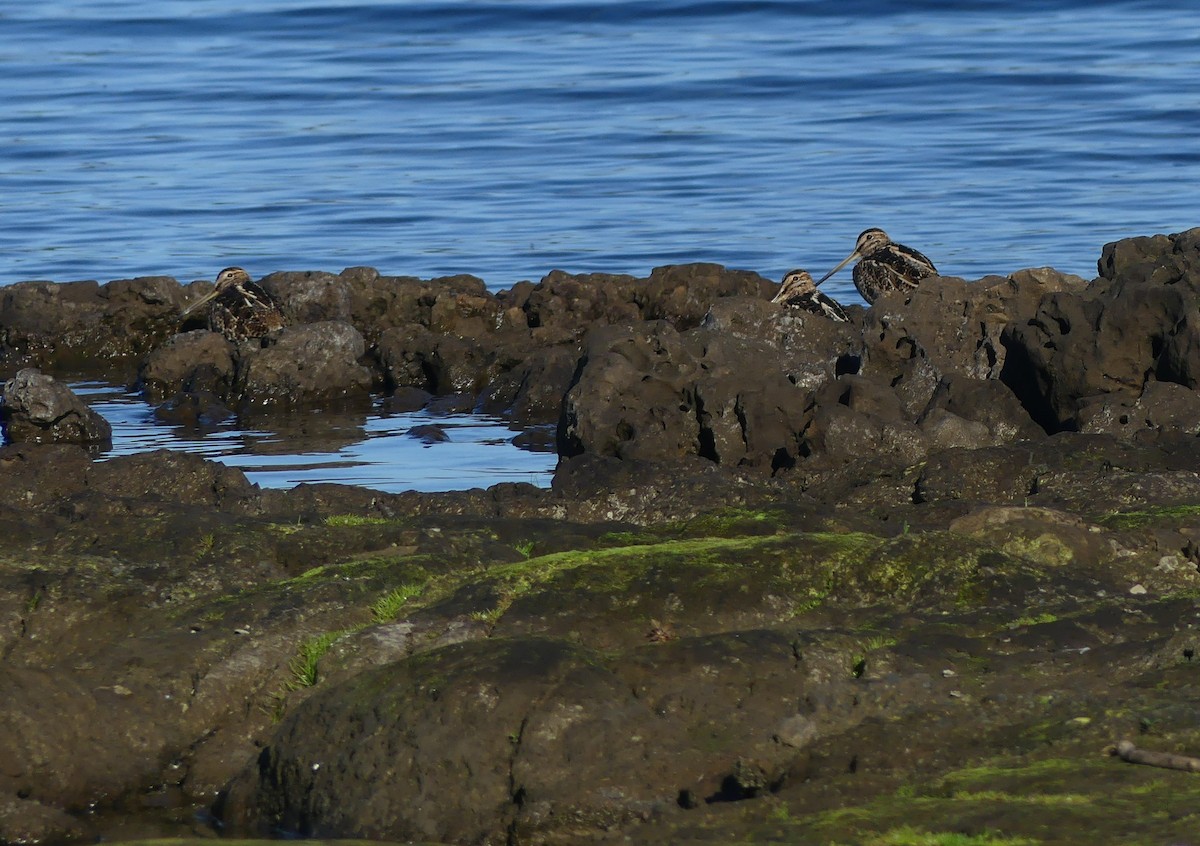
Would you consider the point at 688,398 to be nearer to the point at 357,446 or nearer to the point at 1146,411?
the point at 1146,411

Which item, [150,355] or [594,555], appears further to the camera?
[150,355]

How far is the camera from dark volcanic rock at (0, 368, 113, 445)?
1553cm

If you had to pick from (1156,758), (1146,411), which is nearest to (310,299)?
(1146,411)

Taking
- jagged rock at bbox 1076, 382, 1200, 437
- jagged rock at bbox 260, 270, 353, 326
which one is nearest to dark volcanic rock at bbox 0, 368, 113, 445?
jagged rock at bbox 260, 270, 353, 326

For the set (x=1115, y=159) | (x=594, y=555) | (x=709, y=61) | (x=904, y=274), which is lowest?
(x=594, y=555)

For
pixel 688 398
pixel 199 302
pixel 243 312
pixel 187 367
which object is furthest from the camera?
pixel 199 302

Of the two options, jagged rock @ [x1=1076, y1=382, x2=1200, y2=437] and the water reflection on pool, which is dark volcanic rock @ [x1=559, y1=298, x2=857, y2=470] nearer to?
the water reflection on pool

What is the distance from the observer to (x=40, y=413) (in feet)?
50.9

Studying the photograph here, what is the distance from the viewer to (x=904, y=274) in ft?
60.9

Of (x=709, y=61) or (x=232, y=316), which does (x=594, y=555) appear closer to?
(x=232, y=316)

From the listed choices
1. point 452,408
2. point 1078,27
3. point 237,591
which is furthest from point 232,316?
point 1078,27

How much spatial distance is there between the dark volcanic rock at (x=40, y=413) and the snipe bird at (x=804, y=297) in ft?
19.7

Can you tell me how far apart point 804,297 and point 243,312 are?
552cm

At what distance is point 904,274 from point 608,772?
12.7m
